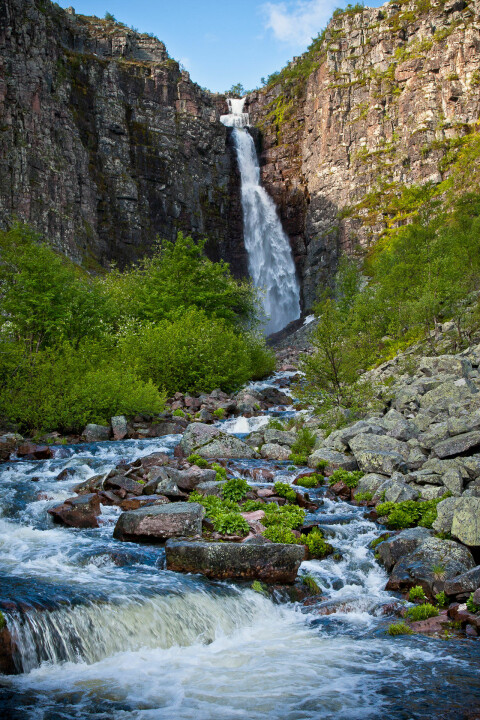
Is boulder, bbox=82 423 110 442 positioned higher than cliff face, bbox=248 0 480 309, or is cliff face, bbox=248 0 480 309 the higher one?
cliff face, bbox=248 0 480 309

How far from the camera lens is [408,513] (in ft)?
41.7

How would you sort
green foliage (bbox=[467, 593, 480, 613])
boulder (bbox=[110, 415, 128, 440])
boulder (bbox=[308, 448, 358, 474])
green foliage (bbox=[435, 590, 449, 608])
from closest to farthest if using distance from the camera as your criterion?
green foliage (bbox=[467, 593, 480, 613]), green foliage (bbox=[435, 590, 449, 608]), boulder (bbox=[308, 448, 358, 474]), boulder (bbox=[110, 415, 128, 440])

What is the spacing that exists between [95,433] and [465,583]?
610 inches

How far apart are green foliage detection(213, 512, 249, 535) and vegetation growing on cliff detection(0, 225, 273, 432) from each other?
12.2m

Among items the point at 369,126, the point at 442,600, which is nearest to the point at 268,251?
the point at 369,126

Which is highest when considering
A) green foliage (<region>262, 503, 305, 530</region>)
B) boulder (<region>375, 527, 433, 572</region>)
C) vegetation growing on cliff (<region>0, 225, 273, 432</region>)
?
vegetation growing on cliff (<region>0, 225, 273, 432</region>)

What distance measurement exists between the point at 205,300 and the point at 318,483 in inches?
1031

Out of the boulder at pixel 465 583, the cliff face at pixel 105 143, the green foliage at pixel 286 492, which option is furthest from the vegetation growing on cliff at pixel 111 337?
the cliff face at pixel 105 143

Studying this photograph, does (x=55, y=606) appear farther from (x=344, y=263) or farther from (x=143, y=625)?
(x=344, y=263)

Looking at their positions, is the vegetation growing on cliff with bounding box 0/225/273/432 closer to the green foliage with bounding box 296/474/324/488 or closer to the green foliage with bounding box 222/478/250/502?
the green foliage with bounding box 296/474/324/488

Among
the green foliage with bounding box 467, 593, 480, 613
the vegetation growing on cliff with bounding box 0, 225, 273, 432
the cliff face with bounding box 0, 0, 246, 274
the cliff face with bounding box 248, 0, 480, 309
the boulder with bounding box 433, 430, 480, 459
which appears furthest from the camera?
the cliff face with bounding box 248, 0, 480, 309

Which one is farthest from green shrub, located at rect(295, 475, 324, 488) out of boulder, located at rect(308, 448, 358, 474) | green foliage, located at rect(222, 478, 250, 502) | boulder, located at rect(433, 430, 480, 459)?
boulder, located at rect(433, 430, 480, 459)

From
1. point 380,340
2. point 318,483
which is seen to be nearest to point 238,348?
point 380,340

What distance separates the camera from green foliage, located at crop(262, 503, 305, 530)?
12148mm
